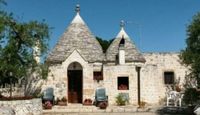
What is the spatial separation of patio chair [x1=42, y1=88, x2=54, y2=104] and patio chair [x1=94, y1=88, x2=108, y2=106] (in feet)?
10.3

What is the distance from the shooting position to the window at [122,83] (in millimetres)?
33391

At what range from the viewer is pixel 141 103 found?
1286 inches

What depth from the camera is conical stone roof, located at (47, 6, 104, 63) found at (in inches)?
1347

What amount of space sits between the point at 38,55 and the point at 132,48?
870 cm

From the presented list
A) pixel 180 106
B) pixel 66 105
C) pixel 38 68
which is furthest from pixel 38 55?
pixel 180 106

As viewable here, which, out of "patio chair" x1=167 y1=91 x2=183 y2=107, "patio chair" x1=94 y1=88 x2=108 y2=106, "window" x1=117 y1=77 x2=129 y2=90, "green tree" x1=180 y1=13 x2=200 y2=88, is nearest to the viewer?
"green tree" x1=180 y1=13 x2=200 y2=88

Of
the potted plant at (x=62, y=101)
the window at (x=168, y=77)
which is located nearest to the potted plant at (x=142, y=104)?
the potted plant at (x=62, y=101)

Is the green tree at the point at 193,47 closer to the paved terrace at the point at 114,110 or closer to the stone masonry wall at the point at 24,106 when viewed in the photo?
the paved terrace at the point at 114,110

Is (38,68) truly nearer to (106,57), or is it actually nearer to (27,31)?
(27,31)

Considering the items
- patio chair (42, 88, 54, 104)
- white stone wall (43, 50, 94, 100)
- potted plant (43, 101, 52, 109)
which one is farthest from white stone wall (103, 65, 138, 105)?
potted plant (43, 101, 52, 109)

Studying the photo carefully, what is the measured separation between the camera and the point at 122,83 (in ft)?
111

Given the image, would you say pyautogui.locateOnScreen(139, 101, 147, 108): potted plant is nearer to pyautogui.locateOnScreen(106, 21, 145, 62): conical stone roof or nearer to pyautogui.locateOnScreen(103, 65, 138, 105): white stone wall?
pyautogui.locateOnScreen(103, 65, 138, 105): white stone wall

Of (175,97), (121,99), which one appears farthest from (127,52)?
(175,97)

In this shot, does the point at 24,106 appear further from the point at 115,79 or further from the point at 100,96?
the point at 115,79
